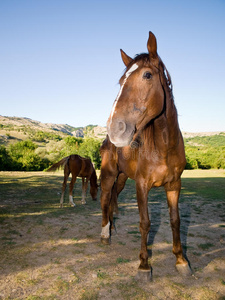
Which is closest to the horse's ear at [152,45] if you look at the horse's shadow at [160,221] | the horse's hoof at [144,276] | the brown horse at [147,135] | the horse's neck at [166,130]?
the brown horse at [147,135]

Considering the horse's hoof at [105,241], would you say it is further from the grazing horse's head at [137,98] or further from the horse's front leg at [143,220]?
the grazing horse's head at [137,98]

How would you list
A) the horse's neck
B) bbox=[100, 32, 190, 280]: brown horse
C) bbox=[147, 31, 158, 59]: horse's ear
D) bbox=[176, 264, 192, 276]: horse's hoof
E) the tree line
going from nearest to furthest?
bbox=[100, 32, 190, 280]: brown horse
bbox=[147, 31, 158, 59]: horse's ear
the horse's neck
bbox=[176, 264, 192, 276]: horse's hoof
the tree line

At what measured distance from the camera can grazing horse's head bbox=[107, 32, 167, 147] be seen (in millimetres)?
2020

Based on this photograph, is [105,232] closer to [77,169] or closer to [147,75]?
[147,75]

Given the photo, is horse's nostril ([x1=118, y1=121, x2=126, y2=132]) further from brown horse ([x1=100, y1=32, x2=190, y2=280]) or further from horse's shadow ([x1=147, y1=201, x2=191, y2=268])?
horse's shadow ([x1=147, y1=201, x2=191, y2=268])

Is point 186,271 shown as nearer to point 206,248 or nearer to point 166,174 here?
point 206,248

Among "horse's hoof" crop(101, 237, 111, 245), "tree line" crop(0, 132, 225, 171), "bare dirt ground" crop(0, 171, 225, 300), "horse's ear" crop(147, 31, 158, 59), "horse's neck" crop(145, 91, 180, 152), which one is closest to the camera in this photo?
"horse's ear" crop(147, 31, 158, 59)

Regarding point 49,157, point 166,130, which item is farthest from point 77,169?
point 49,157

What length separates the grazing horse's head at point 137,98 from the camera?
6.63ft

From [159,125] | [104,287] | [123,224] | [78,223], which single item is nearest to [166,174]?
[159,125]

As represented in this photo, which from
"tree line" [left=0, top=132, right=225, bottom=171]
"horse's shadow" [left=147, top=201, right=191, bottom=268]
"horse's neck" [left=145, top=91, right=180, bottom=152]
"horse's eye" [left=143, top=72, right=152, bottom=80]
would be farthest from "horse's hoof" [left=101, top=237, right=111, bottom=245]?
A: "tree line" [left=0, top=132, right=225, bottom=171]

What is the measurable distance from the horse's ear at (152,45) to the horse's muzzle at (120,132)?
1.02 meters

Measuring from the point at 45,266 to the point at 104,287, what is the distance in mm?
1098

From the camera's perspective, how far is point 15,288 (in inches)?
101
